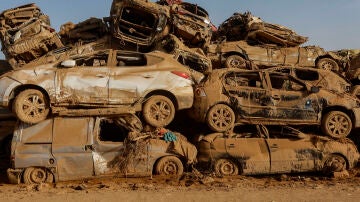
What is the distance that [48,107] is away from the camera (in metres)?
10.0

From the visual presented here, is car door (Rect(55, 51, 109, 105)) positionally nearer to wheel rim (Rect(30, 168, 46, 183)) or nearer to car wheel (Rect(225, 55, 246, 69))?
wheel rim (Rect(30, 168, 46, 183))

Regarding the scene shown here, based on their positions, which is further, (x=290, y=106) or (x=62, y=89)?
(x=290, y=106)

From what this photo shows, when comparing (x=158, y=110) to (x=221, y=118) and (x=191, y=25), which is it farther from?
(x=191, y=25)

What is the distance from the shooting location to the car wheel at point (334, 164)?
1086 centimetres

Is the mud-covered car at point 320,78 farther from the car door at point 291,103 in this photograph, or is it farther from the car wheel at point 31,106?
the car wheel at point 31,106

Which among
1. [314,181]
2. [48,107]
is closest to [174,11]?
[48,107]

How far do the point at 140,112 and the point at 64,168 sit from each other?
2.22 metres

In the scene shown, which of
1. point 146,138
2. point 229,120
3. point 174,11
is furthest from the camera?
point 174,11

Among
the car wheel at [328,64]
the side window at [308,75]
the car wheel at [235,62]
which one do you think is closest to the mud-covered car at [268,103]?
the side window at [308,75]

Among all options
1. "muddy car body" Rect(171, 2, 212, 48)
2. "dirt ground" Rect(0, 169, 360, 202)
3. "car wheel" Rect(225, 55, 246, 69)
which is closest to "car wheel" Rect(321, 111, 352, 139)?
"dirt ground" Rect(0, 169, 360, 202)

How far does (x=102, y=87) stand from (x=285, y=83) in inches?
189

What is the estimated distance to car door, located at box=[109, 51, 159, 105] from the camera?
33.8 feet

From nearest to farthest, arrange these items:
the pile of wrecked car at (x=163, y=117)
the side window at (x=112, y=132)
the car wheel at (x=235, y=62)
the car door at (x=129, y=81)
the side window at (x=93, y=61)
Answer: the pile of wrecked car at (x=163, y=117)
the car door at (x=129, y=81)
the side window at (x=112, y=132)
the side window at (x=93, y=61)
the car wheel at (x=235, y=62)

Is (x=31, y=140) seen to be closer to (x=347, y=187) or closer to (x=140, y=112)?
(x=140, y=112)
